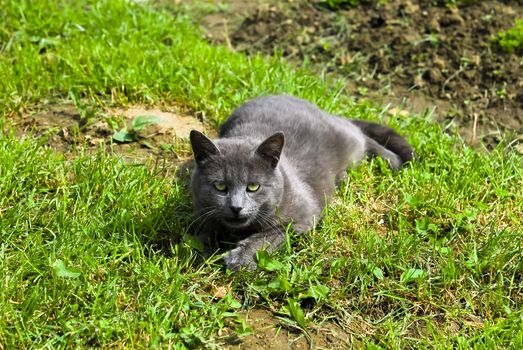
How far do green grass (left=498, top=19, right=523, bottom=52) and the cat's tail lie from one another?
1421 millimetres

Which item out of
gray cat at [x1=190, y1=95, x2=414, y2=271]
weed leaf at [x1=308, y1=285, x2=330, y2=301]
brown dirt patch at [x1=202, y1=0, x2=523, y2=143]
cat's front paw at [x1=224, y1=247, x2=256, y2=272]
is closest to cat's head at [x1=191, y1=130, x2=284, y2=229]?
gray cat at [x1=190, y1=95, x2=414, y2=271]

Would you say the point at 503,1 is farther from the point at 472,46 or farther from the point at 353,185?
the point at 353,185

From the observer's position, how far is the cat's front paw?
3.42 metres

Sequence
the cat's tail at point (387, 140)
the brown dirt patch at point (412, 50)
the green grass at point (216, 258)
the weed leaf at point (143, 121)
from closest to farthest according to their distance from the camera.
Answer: the green grass at point (216, 258)
the cat's tail at point (387, 140)
the weed leaf at point (143, 121)
the brown dirt patch at point (412, 50)

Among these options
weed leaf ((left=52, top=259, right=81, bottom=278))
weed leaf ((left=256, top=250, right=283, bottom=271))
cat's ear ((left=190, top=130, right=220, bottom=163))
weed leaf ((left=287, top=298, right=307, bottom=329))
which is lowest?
weed leaf ((left=287, top=298, right=307, bottom=329))

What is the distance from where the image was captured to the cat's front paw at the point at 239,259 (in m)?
3.42

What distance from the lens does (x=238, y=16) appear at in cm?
627

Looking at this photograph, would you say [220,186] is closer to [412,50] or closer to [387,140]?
[387,140]

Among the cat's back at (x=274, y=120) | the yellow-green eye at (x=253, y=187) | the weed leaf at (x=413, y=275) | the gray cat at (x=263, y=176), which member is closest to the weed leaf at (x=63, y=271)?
the gray cat at (x=263, y=176)

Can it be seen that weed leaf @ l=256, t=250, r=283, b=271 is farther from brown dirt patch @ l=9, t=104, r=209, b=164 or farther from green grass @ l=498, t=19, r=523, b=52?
green grass @ l=498, t=19, r=523, b=52

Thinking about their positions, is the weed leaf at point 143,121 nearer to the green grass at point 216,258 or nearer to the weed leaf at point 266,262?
the green grass at point 216,258

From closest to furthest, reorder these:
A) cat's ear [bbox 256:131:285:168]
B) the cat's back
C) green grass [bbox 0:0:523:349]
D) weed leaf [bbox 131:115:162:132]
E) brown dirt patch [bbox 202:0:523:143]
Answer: green grass [bbox 0:0:523:349]
cat's ear [bbox 256:131:285:168]
the cat's back
weed leaf [bbox 131:115:162:132]
brown dirt patch [bbox 202:0:523:143]

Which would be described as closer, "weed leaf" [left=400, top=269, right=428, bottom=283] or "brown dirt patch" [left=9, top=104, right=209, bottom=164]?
"weed leaf" [left=400, top=269, right=428, bottom=283]

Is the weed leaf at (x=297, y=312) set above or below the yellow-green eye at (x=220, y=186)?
below
